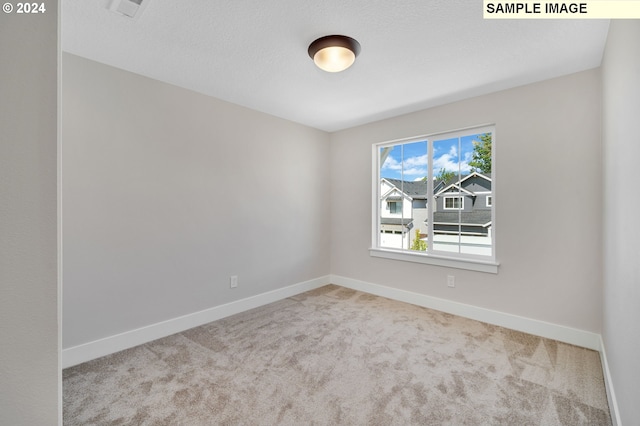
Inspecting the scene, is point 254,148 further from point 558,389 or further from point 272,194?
point 558,389

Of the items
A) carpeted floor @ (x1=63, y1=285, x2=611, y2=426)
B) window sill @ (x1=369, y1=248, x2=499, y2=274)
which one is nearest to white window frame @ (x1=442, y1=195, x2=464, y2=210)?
window sill @ (x1=369, y1=248, x2=499, y2=274)

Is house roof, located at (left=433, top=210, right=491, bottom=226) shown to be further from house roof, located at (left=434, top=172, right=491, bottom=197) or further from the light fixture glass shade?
the light fixture glass shade

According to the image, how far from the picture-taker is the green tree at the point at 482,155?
320 cm

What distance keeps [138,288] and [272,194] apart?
1.84m

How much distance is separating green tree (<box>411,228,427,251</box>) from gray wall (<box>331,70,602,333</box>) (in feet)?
1.06

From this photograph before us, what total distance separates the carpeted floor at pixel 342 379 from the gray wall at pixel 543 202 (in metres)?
0.39

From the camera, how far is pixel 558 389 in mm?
1985

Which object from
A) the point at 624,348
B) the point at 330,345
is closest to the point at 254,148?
the point at 330,345

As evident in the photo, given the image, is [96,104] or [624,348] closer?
[624,348]

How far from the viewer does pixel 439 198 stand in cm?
360

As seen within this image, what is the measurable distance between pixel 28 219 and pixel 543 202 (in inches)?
140

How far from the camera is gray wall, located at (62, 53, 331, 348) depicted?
2344 millimetres

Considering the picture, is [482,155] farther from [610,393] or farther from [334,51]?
[610,393]

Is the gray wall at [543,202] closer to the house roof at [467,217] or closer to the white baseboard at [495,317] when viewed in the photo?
the white baseboard at [495,317]
